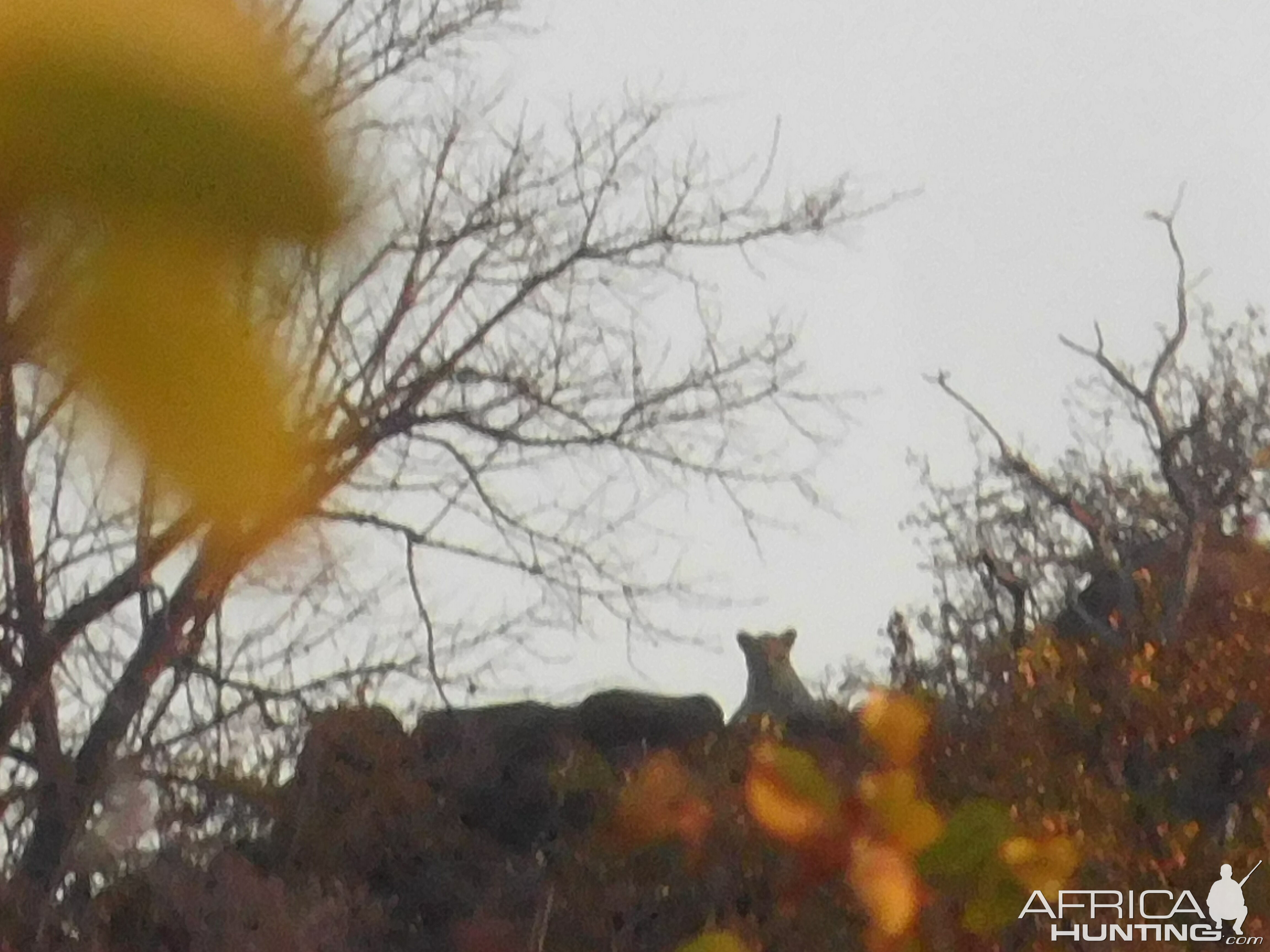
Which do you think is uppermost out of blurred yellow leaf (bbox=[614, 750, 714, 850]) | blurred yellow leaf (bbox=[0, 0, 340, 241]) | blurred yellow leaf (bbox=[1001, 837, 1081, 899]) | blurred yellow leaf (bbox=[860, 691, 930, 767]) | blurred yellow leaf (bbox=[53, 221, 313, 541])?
blurred yellow leaf (bbox=[0, 0, 340, 241])

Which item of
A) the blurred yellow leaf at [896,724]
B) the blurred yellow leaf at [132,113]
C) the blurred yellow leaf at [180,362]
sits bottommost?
the blurred yellow leaf at [896,724]

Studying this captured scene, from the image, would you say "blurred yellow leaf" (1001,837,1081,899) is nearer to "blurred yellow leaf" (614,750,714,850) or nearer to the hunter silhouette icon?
the hunter silhouette icon

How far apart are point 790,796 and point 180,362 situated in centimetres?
105

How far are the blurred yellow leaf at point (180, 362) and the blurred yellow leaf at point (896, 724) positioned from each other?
949mm

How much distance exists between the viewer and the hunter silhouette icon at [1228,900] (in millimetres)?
1647

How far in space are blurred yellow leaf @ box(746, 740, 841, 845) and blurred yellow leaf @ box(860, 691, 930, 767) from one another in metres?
0.10

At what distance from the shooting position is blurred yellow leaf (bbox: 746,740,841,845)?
1806 millimetres

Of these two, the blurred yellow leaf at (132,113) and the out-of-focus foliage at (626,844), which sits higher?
the blurred yellow leaf at (132,113)

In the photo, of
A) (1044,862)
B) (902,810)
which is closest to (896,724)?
(902,810)

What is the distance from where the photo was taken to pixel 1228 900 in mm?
1653

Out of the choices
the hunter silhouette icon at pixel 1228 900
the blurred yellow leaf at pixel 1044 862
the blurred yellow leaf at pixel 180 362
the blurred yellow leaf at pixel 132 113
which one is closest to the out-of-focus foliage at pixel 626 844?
the blurred yellow leaf at pixel 1044 862

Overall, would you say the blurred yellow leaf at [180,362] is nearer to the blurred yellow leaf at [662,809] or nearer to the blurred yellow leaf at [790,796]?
the blurred yellow leaf at [662,809]
